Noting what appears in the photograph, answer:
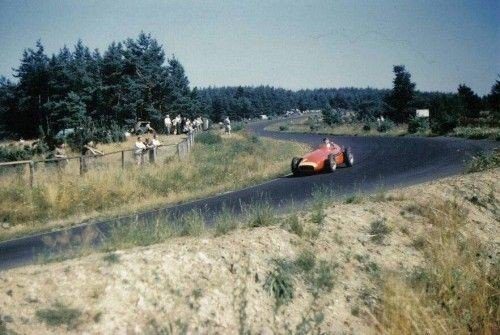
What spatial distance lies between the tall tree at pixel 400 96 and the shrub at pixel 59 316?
56.5 meters

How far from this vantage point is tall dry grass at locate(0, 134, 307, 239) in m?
12.9

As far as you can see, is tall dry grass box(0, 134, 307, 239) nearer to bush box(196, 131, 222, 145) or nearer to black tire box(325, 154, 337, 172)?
black tire box(325, 154, 337, 172)

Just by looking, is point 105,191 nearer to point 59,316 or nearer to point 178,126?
point 59,316

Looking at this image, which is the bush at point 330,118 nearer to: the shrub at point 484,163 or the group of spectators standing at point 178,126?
the group of spectators standing at point 178,126

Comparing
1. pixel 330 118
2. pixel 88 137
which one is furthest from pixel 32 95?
pixel 330 118

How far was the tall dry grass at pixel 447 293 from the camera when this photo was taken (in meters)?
5.44

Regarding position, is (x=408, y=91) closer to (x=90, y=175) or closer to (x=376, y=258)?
(x=90, y=175)

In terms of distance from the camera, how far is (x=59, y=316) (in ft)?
15.8

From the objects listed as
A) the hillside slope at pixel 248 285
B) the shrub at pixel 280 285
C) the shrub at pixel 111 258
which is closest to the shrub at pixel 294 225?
the hillside slope at pixel 248 285

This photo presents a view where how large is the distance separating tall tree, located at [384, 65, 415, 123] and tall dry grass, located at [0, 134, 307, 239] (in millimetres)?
43758

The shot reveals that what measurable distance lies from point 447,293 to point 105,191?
11710 mm

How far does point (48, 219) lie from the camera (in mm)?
12906

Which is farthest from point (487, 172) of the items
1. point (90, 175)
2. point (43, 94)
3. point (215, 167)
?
point (43, 94)

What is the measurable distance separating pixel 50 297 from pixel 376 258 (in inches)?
204
